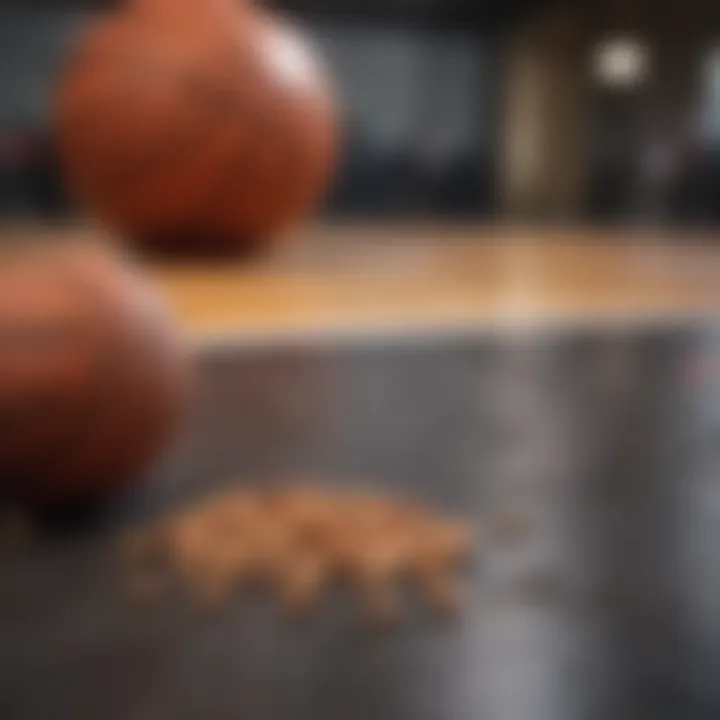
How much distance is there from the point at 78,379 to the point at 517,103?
341cm

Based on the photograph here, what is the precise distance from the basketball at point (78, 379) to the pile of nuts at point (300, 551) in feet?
0.21

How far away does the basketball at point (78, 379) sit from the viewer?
2.73 ft

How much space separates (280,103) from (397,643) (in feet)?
5.59

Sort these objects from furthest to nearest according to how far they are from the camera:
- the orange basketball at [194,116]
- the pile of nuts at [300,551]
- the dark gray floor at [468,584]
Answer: the orange basketball at [194,116], the pile of nuts at [300,551], the dark gray floor at [468,584]

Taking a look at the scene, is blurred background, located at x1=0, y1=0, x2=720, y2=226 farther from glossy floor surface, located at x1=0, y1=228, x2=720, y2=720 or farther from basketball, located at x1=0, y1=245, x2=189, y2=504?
basketball, located at x1=0, y1=245, x2=189, y2=504

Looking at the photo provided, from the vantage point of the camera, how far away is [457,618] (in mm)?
669

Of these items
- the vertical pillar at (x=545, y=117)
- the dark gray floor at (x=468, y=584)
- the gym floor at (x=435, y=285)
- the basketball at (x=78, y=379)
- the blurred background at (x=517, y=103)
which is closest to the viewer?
the dark gray floor at (x=468, y=584)

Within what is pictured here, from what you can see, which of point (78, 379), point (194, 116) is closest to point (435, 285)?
point (194, 116)

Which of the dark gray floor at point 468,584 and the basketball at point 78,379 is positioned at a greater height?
the basketball at point 78,379

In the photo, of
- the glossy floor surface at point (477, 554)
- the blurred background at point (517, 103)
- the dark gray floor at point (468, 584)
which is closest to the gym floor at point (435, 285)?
the glossy floor surface at point (477, 554)

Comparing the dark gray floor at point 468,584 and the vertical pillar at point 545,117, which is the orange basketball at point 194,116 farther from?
the vertical pillar at point 545,117

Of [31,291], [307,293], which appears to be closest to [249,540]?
[31,291]

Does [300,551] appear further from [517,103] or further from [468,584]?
[517,103]

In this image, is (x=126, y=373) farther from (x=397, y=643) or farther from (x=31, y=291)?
(x=397, y=643)
